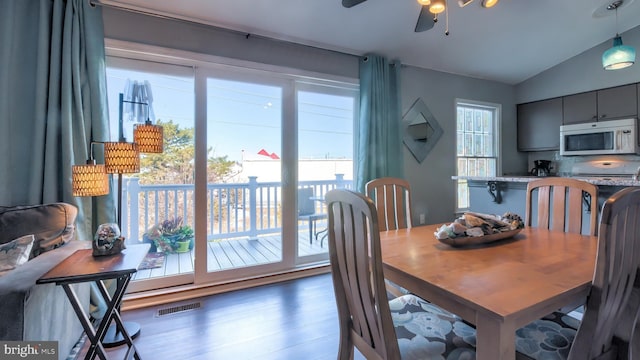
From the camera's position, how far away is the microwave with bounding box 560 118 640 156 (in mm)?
3572

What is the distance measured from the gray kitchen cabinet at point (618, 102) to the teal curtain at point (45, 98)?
18.4 feet

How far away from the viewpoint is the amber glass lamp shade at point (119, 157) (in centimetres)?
189

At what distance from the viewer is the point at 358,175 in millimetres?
3316

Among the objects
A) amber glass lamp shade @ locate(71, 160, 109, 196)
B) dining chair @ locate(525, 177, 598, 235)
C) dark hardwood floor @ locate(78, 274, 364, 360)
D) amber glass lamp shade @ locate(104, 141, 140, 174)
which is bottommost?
dark hardwood floor @ locate(78, 274, 364, 360)

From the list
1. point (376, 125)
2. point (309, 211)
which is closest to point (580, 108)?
point (376, 125)

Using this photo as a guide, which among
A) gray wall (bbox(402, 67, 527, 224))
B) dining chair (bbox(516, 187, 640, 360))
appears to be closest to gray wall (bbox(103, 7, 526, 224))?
gray wall (bbox(402, 67, 527, 224))

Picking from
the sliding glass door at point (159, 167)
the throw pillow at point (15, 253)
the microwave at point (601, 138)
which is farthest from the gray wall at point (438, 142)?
the throw pillow at point (15, 253)

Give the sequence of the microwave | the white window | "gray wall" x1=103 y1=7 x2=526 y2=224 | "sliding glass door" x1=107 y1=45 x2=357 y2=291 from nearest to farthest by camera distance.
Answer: "gray wall" x1=103 y1=7 x2=526 y2=224 < "sliding glass door" x1=107 y1=45 x2=357 y2=291 < the microwave < the white window

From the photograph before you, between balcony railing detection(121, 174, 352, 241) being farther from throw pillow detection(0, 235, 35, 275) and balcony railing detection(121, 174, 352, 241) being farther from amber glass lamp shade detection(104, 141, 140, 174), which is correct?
throw pillow detection(0, 235, 35, 275)

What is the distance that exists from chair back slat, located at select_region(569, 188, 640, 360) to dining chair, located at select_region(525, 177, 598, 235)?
76cm

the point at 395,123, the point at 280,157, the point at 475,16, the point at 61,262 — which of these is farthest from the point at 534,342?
the point at 475,16

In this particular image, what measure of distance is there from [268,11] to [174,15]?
2.56ft

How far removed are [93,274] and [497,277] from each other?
1.69 metres

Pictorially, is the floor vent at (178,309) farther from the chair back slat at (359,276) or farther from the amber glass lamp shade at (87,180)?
the chair back slat at (359,276)
